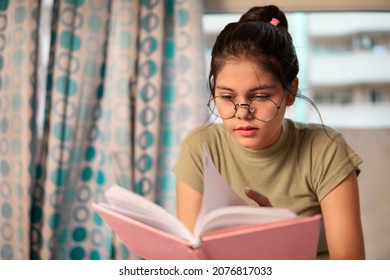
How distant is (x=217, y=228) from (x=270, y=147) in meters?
0.39

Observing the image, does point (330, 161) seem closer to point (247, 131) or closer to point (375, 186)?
point (247, 131)

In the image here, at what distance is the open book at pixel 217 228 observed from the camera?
0.68 metres

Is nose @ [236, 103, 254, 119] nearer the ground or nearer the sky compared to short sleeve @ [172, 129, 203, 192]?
nearer the sky

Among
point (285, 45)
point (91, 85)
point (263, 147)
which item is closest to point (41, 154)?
point (91, 85)

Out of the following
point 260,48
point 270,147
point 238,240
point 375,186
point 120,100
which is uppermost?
point 260,48

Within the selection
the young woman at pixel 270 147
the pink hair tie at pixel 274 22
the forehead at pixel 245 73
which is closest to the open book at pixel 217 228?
the young woman at pixel 270 147

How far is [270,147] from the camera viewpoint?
106 cm

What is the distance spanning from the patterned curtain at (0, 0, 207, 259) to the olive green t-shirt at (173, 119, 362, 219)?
66 cm

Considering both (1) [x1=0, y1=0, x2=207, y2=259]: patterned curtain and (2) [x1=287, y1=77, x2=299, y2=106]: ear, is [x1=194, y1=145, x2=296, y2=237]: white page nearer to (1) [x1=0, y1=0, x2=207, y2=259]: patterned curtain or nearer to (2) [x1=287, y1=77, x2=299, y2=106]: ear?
(2) [x1=287, y1=77, x2=299, y2=106]: ear

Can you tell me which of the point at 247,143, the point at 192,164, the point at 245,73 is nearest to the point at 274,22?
the point at 245,73

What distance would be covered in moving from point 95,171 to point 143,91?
37 cm

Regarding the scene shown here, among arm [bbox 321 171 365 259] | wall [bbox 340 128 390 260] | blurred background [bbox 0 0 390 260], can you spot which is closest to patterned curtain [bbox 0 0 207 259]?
blurred background [bbox 0 0 390 260]

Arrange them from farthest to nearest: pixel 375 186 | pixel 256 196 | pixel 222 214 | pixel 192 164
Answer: pixel 375 186, pixel 192 164, pixel 256 196, pixel 222 214

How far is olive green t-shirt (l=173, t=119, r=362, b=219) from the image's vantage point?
39.9 inches
